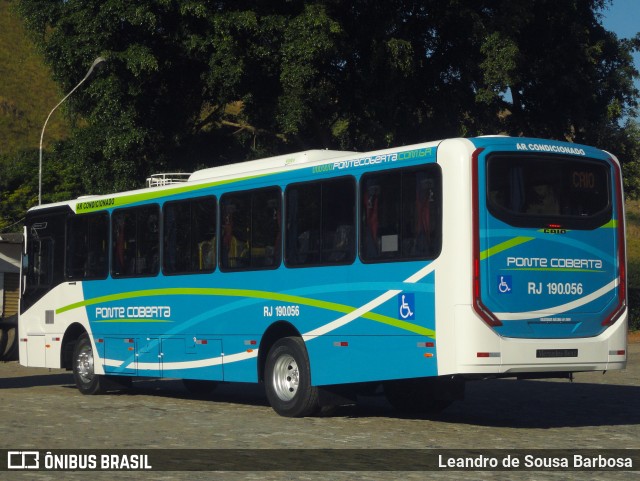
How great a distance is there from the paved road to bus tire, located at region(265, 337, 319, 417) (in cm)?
20

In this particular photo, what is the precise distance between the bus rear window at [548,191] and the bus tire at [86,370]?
8.94 meters

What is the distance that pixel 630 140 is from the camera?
34094mm

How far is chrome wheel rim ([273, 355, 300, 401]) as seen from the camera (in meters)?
16.2

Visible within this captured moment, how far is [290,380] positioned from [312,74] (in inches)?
502

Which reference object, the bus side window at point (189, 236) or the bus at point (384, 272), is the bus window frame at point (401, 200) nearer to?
the bus at point (384, 272)

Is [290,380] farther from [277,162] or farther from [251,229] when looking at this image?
[277,162]

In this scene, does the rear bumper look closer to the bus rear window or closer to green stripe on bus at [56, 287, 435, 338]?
green stripe on bus at [56, 287, 435, 338]

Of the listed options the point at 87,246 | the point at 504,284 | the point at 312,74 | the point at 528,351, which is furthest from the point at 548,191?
the point at 312,74

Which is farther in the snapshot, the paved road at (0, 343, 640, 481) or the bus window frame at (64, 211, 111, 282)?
the bus window frame at (64, 211, 111, 282)

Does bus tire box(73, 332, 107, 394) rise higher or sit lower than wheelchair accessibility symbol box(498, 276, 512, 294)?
lower

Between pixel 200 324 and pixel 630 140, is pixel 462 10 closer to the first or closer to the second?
pixel 630 140

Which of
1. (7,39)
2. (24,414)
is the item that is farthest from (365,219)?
(7,39)

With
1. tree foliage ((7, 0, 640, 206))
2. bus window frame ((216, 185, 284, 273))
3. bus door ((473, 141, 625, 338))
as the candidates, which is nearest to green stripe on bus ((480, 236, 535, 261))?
bus door ((473, 141, 625, 338))

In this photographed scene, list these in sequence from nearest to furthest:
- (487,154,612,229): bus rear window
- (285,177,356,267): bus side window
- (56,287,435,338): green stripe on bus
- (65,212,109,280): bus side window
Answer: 1. (487,154,612,229): bus rear window
2. (56,287,435,338): green stripe on bus
3. (285,177,356,267): bus side window
4. (65,212,109,280): bus side window
